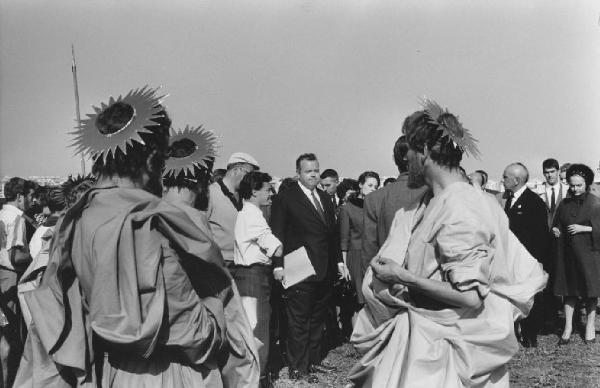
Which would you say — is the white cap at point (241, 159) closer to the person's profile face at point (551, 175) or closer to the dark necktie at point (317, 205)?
the dark necktie at point (317, 205)

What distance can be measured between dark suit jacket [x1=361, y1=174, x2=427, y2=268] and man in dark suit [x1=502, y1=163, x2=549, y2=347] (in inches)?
125

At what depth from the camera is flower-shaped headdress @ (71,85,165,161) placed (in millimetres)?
2508

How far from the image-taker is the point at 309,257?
7059mm

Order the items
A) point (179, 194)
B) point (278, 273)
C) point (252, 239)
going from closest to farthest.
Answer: point (179, 194), point (252, 239), point (278, 273)

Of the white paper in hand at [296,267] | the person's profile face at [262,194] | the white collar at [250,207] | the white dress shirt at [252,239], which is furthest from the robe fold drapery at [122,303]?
the white paper in hand at [296,267]

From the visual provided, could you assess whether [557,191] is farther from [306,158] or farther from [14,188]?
[14,188]

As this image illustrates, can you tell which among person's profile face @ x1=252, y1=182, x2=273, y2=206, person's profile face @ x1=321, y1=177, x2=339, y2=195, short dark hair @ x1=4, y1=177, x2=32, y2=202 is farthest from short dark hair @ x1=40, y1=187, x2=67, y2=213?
person's profile face @ x1=321, y1=177, x2=339, y2=195

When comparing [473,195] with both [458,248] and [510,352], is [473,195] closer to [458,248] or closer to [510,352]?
[458,248]

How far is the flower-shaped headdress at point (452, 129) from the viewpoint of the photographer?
3145 mm

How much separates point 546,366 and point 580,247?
1.88m

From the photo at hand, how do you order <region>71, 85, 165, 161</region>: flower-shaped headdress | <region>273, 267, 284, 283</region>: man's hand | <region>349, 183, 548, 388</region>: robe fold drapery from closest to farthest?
<region>71, 85, 165, 161</region>: flower-shaped headdress
<region>349, 183, 548, 388</region>: robe fold drapery
<region>273, 267, 284, 283</region>: man's hand

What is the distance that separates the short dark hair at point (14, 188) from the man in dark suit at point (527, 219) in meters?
5.79

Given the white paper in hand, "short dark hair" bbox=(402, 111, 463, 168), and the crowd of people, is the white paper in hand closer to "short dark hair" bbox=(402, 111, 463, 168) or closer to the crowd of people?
the crowd of people

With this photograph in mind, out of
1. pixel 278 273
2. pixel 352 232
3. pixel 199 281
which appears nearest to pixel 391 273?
pixel 199 281
